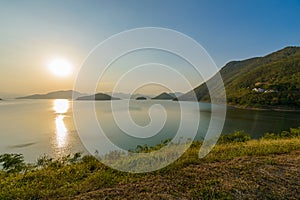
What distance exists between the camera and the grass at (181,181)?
11.4 ft

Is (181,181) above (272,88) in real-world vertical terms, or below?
below

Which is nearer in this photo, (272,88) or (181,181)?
(181,181)

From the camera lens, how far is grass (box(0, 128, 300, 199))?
11.4 ft

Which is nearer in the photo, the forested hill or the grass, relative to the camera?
the grass

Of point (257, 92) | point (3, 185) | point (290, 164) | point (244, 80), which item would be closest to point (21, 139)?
point (3, 185)

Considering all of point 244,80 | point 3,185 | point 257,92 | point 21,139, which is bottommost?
point 21,139

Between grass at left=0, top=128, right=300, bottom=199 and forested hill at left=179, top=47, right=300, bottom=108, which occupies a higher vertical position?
forested hill at left=179, top=47, right=300, bottom=108

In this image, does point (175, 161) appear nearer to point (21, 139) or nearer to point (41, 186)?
point (41, 186)

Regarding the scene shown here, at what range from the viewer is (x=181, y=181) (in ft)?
12.9

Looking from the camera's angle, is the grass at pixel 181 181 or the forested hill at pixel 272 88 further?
the forested hill at pixel 272 88

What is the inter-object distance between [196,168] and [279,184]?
165cm

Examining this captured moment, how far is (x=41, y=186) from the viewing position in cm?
405

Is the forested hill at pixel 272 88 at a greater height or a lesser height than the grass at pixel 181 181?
greater

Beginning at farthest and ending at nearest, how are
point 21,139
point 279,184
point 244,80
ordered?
point 244,80 → point 21,139 → point 279,184
